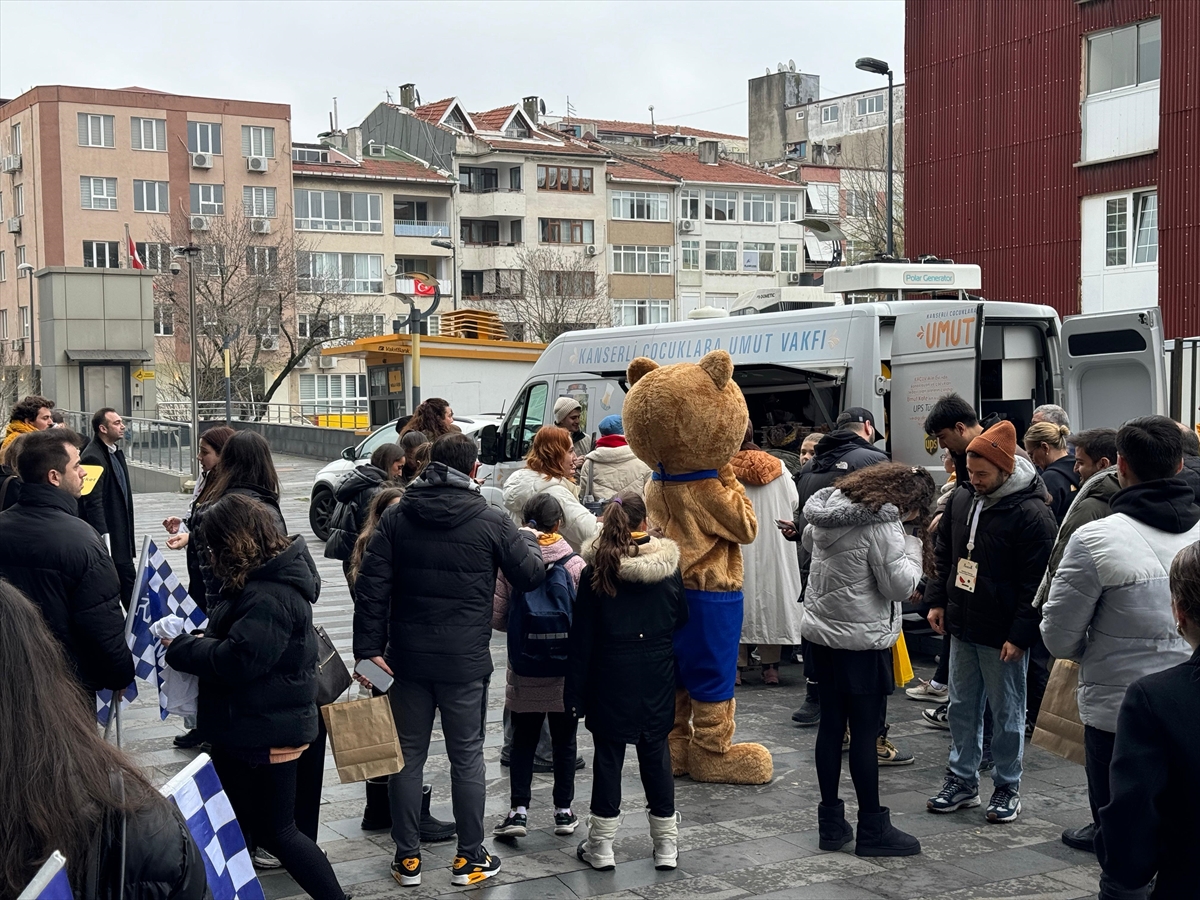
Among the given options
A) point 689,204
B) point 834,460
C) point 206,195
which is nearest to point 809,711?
point 834,460

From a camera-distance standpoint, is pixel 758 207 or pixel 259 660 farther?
pixel 758 207

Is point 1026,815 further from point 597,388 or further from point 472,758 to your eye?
point 597,388

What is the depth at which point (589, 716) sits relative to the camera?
565 cm

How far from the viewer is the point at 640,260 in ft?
233

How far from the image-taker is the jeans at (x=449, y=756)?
18.1 feet

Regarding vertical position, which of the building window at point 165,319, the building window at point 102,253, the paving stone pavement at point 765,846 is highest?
the building window at point 102,253

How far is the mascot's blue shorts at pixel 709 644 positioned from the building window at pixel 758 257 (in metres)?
67.7

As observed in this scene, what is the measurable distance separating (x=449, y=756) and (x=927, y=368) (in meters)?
6.49

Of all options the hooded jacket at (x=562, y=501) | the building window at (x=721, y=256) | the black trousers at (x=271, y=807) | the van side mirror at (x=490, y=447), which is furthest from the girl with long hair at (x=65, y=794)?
the building window at (x=721, y=256)

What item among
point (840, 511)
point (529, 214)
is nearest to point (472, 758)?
point (840, 511)

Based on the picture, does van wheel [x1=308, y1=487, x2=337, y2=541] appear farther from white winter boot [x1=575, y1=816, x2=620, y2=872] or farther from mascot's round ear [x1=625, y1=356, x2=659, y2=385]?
white winter boot [x1=575, y1=816, x2=620, y2=872]

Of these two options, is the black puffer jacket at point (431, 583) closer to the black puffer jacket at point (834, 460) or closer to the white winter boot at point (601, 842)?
the white winter boot at point (601, 842)

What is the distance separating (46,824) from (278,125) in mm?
71449

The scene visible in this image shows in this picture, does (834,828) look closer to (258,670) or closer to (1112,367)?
(258,670)
